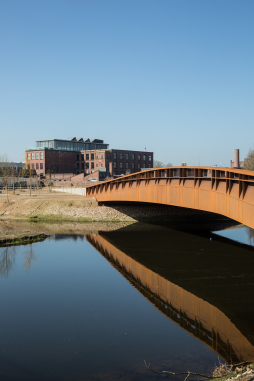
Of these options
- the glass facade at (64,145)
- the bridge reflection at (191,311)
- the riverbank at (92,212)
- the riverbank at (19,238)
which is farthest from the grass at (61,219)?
the glass facade at (64,145)

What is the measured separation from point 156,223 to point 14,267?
86.2 ft

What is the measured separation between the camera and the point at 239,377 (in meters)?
10.9

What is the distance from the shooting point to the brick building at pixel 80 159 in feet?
385

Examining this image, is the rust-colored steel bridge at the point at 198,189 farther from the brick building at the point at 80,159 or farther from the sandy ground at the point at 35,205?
the brick building at the point at 80,159

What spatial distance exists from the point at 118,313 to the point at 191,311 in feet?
12.3

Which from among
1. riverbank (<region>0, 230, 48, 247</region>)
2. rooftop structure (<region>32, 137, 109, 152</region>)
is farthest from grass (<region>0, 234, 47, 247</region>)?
rooftop structure (<region>32, 137, 109, 152</region>)

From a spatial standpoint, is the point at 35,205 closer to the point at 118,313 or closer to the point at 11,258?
the point at 11,258

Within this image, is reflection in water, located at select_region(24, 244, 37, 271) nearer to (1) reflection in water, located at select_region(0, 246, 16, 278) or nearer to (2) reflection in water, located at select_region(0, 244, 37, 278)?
(2) reflection in water, located at select_region(0, 244, 37, 278)

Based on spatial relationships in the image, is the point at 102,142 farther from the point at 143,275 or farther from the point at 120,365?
the point at 120,365

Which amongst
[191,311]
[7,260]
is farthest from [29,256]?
[191,311]

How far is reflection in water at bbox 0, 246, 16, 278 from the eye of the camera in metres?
25.9

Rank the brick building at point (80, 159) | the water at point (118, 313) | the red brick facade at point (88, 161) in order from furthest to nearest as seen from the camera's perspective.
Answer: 1. the brick building at point (80, 159)
2. the red brick facade at point (88, 161)
3. the water at point (118, 313)

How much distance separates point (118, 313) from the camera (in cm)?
1806

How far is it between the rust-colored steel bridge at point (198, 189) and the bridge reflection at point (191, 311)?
6137 millimetres
